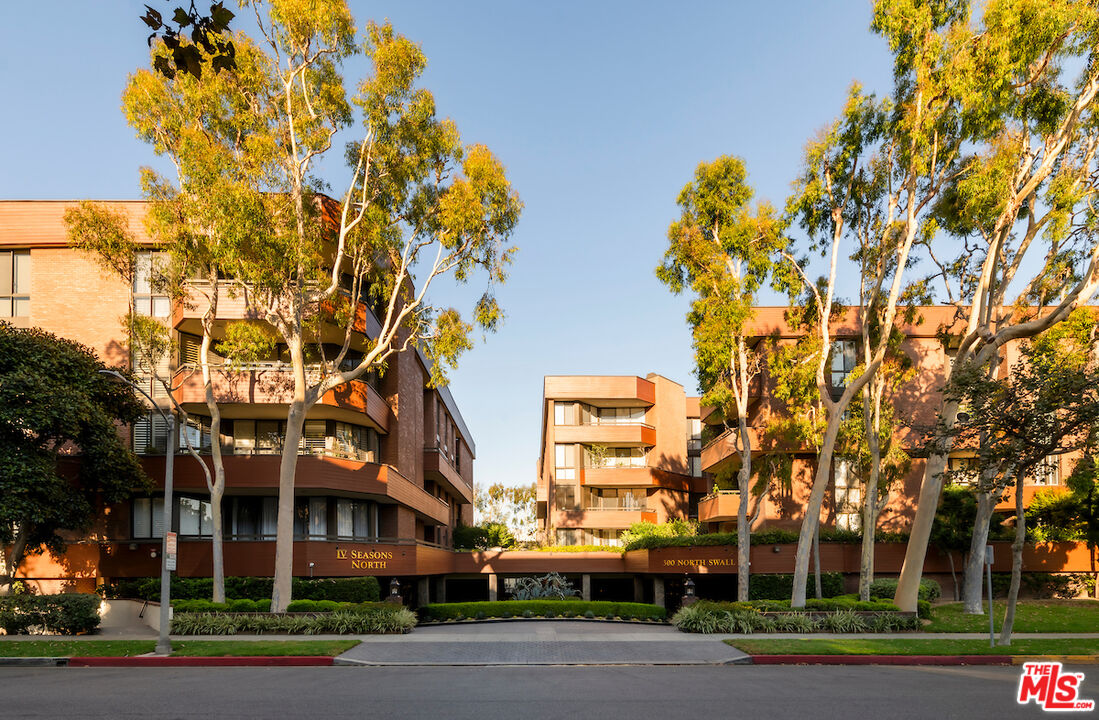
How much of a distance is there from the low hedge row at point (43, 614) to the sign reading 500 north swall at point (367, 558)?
9.10m

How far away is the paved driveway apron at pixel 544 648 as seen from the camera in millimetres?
19453

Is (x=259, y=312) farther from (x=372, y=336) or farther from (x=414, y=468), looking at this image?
(x=414, y=468)

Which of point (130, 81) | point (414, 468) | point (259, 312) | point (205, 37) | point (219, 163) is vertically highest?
point (130, 81)

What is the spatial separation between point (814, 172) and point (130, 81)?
23.1 meters

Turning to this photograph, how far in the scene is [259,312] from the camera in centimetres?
3084

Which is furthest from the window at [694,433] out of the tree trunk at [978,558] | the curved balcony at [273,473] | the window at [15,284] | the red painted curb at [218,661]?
the red painted curb at [218,661]

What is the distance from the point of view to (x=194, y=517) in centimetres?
3316

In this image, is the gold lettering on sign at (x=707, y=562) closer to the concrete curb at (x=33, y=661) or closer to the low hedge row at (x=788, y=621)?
the low hedge row at (x=788, y=621)

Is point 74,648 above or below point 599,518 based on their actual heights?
below

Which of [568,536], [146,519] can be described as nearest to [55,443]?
[146,519]

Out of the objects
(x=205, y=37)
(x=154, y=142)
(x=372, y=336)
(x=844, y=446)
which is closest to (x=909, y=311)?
(x=844, y=446)

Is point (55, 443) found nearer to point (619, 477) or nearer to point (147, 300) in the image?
point (147, 300)

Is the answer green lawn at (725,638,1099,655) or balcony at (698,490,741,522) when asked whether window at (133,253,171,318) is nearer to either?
green lawn at (725,638,1099,655)

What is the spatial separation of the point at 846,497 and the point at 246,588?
26.7m
